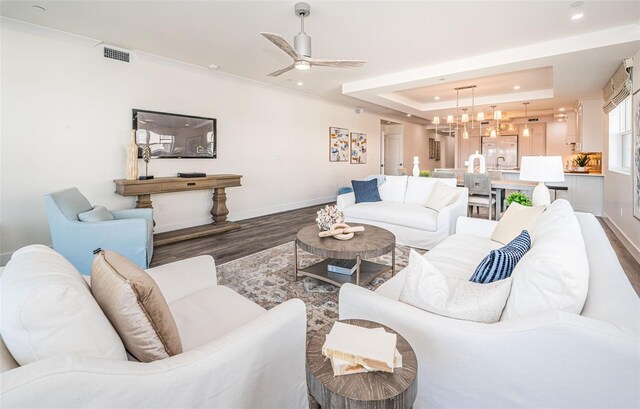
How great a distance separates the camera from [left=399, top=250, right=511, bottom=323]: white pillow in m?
1.11

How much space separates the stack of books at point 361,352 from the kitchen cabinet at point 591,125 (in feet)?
26.4

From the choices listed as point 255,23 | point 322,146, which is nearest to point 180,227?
point 255,23

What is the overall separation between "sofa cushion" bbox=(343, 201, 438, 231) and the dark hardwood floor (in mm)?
1049

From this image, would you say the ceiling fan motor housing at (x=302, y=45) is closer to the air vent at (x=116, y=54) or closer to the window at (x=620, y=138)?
the air vent at (x=116, y=54)

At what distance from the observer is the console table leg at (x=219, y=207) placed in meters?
5.19

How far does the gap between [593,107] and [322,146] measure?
585 centimetres

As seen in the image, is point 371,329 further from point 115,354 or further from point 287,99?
point 287,99

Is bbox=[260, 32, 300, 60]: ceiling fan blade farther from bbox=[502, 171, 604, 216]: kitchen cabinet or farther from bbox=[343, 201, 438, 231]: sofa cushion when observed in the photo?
bbox=[502, 171, 604, 216]: kitchen cabinet

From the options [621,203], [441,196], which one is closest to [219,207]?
[441,196]

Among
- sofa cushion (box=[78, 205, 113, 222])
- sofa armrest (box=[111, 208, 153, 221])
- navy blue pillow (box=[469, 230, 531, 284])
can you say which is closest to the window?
navy blue pillow (box=[469, 230, 531, 284])

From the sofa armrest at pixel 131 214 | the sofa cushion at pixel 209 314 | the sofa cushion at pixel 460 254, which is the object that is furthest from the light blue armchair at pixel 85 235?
the sofa cushion at pixel 460 254

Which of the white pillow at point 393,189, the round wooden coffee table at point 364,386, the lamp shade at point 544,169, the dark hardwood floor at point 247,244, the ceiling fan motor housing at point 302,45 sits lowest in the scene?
the dark hardwood floor at point 247,244

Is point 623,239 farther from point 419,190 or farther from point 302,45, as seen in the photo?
point 302,45

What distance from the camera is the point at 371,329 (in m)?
1.06
